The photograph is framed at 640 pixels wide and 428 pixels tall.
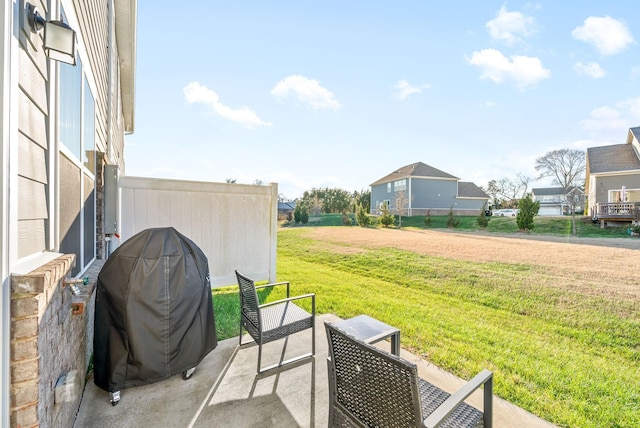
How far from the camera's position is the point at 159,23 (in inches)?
269

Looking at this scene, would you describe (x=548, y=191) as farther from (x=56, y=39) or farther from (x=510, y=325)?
(x=56, y=39)

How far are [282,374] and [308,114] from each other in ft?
43.5

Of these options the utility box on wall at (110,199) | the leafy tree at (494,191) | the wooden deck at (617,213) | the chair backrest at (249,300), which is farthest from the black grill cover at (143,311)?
the leafy tree at (494,191)

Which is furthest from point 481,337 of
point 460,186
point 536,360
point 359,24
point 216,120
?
point 460,186

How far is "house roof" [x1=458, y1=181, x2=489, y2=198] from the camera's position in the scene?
110 ft

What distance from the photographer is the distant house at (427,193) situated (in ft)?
100.0

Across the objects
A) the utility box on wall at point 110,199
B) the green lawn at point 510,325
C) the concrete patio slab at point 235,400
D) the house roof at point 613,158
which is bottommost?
the green lawn at point 510,325

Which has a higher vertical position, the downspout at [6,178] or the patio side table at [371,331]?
the downspout at [6,178]

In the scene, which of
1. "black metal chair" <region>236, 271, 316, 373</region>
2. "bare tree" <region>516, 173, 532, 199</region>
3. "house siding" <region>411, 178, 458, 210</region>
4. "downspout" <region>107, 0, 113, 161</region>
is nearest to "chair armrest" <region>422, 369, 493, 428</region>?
"black metal chair" <region>236, 271, 316, 373</region>

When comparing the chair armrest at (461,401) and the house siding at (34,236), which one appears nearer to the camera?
the house siding at (34,236)

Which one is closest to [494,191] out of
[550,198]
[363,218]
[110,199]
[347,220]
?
[550,198]

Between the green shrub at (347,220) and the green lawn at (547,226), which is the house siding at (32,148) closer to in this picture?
the green lawn at (547,226)

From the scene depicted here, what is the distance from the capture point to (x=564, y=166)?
115ft

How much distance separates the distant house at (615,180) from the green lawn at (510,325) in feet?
51.4
